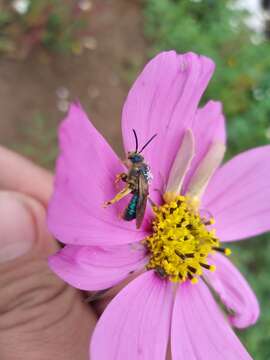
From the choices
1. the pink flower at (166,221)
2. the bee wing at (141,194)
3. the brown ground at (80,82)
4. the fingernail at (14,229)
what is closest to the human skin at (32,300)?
the fingernail at (14,229)

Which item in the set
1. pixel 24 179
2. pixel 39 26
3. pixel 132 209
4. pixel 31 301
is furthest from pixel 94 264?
pixel 39 26

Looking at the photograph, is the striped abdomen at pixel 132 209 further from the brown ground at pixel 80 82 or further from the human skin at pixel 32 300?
the brown ground at pixel 80 82

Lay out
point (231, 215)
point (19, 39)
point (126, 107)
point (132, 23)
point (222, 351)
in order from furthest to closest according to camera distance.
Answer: point (132, 23) < point (19, 39) < point (231, 215) < point (222, 351) < point (126, 107)

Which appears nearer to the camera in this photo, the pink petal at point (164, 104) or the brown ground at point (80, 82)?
the pink petal at point (164, 104)

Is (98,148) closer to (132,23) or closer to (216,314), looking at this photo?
(216,314)

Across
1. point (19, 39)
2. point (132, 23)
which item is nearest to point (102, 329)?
point (19, 39)

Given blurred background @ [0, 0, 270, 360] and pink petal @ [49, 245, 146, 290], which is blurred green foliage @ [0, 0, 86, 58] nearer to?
blurred background @ [0, 0, 270, 360]

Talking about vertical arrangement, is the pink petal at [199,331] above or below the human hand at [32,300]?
above
